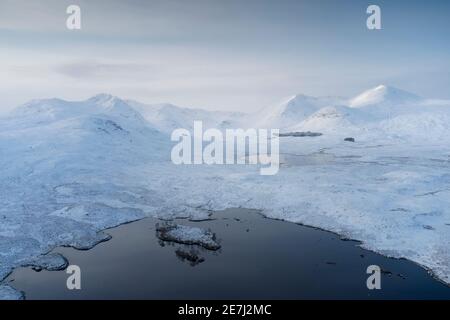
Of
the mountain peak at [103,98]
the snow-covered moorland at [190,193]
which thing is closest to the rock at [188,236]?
the snow-covered moorland at [190,193]

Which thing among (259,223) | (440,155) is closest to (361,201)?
(259,223)

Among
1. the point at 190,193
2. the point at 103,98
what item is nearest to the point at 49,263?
the point at 190,193

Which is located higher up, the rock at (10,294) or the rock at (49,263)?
the rock at (49,263)

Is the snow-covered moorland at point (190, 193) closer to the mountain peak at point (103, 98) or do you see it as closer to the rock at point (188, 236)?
Answer: the rock at point (188, 236)

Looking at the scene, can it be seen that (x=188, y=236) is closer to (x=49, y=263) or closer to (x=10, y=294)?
(x=49, y=263)

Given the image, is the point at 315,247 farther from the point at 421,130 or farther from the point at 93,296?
the point at 421,130

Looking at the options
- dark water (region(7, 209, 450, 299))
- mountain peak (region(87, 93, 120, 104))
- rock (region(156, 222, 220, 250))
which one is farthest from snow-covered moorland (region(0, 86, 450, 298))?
mountain peak (region(87, 93, 120, 104))

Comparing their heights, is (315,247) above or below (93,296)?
above

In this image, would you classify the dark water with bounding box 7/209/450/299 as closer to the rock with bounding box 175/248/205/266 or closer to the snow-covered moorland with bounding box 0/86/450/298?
the rock with bounding box 175/248/205/266
